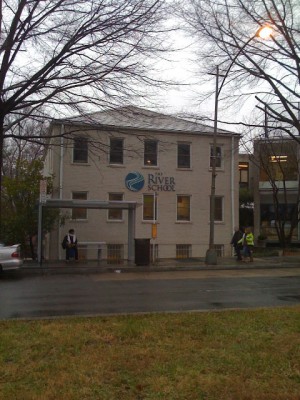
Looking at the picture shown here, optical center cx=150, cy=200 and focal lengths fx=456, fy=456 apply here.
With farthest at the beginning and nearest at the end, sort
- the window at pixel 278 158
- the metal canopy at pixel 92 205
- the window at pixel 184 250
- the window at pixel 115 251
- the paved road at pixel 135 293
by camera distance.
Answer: the window at pixel 278 158
the window at pixel 184 250
the window at pixel 115 251
the metal canopy at pixel 92 205
the paved road at pixel 135 293

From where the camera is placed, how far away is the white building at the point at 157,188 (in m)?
24.9

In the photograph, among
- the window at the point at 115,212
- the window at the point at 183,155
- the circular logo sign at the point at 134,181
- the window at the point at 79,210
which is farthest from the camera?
the window at the point at 183,155

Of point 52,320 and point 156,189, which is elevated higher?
point 156,189

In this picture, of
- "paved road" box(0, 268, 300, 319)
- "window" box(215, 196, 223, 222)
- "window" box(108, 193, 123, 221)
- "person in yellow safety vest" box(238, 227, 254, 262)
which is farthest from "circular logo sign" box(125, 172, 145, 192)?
"paved road" box(0, 268, 300, 319)

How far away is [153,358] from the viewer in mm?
5285

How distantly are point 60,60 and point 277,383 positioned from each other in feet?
29.2

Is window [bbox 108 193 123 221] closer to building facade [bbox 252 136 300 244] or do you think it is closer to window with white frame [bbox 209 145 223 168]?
window with white frame [bbox 209 145 223 168]

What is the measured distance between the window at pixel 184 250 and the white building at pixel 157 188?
6 cm

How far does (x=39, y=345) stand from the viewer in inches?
231

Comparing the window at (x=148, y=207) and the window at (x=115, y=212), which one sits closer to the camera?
the window at (x=115, y=212)

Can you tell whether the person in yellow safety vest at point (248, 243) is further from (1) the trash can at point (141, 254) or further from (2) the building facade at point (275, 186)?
(2) the building facade at point (275, 186)

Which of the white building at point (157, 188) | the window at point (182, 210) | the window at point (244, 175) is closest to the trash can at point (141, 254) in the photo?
the white building at point (157, 188)

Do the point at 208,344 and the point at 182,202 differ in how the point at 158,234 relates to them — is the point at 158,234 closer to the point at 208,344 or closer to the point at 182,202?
the point at 182,202

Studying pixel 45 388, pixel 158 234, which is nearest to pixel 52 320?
pixel 45 388
